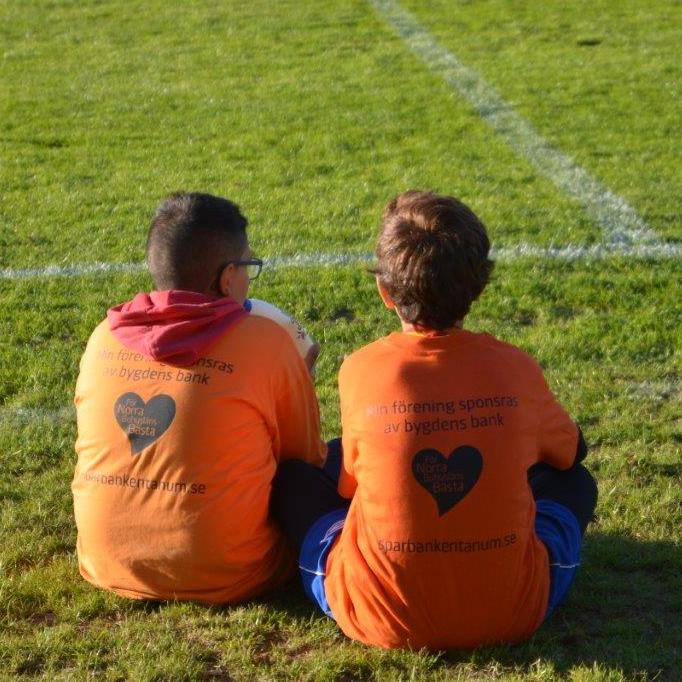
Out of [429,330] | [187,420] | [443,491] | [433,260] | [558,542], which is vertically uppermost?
[433,260]

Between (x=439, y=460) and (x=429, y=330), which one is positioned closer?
(x=439, y=460)

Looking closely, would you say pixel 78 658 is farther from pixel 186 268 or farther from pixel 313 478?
pixel 186 268

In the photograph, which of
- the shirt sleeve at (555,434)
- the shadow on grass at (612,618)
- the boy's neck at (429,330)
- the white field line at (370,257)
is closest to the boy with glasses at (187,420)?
the shadow on grass at (612,618)

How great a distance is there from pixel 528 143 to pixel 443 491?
21.6ft

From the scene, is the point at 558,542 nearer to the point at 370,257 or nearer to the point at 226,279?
the point at 226,279

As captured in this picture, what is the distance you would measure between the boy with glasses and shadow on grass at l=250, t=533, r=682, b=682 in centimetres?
27

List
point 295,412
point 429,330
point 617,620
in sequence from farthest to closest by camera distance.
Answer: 1. point 295,412
2. point 617,620
3. point 429,330

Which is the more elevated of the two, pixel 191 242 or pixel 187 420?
pixel 191 242

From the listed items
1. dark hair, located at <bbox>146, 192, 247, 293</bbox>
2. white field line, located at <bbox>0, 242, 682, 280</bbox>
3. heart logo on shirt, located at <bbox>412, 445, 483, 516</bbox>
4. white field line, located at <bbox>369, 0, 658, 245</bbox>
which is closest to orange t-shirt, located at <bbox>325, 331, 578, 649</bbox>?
heart logo on shirt, located at <bbox>412, 445, 483, 516</bbox>

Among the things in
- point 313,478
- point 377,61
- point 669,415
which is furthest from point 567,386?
point 377,61

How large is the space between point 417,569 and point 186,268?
1.10 m

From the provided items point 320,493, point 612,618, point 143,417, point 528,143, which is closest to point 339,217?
point 528,143

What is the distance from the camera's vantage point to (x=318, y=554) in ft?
Result: 12.0

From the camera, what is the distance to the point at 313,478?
387cm
